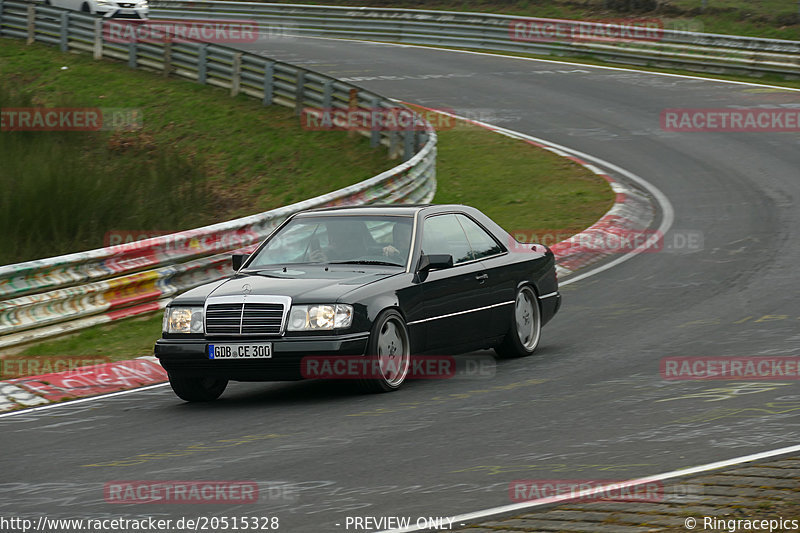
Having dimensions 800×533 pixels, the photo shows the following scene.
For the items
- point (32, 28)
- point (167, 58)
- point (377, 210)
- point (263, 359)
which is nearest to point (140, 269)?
point (377, 210)

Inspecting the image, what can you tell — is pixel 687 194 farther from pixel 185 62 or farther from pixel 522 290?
pixel 185 62

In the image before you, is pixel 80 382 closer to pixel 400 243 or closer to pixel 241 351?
pixel 241 351

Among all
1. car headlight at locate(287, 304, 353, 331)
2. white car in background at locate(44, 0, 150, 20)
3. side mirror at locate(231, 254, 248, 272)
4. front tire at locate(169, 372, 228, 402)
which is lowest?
front tire at locate(169, 372, 228, 402)

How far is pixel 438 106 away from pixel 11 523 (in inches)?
1004

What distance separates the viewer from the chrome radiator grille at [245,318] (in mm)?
8922

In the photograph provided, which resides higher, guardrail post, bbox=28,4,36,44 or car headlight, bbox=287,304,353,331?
guardrail post, bbox=28,4,36,44

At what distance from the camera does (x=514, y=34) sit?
39.6 m

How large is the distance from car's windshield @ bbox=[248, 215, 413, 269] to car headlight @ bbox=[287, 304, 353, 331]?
105cm

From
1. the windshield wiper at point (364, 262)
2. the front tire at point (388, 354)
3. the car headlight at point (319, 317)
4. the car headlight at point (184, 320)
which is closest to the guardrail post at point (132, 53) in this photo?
the windshield wiper at point (364, 262)

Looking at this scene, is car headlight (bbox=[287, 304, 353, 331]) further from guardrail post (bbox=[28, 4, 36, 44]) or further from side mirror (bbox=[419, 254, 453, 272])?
guardrail post (bbox=[28, 4, 36, 44])

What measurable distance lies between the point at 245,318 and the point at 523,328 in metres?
3.02

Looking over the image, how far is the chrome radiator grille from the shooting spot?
892cm

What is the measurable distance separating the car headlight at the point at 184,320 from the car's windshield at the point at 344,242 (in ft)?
3.39

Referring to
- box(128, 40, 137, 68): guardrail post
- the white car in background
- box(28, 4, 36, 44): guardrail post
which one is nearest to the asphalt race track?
box(128, 40, 137, 68): guardrail post
